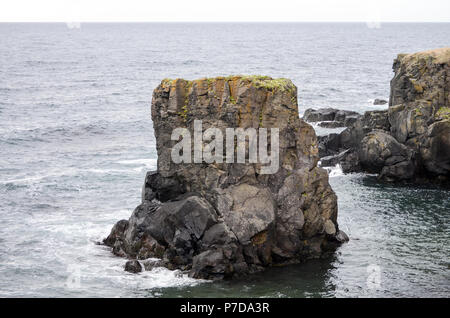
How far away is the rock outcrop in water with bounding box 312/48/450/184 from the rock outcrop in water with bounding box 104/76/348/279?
1795 centimetres

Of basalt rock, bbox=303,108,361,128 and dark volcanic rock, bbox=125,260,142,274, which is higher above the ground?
basalt rock, bbox=303,108,361,128

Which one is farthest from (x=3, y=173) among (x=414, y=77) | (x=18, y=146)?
(x=414, y=77)

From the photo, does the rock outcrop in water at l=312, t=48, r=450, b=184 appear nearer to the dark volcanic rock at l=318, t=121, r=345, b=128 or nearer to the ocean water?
the ocean water

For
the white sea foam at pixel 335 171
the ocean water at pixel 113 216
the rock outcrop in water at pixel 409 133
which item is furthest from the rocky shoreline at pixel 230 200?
the white sea foam at pixel 335 171

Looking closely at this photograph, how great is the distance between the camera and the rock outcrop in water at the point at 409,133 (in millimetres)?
59125

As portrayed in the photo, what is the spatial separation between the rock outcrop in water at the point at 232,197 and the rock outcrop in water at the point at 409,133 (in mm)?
17952

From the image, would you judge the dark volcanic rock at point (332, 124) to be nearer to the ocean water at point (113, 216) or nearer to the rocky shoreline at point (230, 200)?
the ocean water at point (113, 216)

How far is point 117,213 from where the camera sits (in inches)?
2025

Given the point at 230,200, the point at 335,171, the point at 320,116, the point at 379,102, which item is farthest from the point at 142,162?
the point at 379,102

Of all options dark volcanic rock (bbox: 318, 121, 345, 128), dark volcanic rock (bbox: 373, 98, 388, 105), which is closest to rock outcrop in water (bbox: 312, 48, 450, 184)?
dark volcanic rock (bbox: 318, 121, 345, 128)

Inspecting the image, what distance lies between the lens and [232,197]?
41.5 metres

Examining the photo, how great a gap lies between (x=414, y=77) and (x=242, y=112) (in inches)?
1134

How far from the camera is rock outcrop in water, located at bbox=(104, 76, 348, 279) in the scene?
40219mm
